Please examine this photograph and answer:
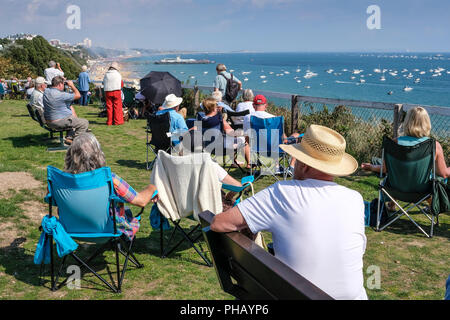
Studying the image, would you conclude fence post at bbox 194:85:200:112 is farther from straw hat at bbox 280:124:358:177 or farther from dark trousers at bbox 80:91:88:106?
straw hat at bbox 280:124:358:177

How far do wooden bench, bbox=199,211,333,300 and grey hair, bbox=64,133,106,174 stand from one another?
5.38 ft

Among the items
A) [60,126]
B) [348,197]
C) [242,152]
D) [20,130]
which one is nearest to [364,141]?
[242,152]

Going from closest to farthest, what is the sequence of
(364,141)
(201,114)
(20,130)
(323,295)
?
(323,295), (201,114), (364,141), (20,130)

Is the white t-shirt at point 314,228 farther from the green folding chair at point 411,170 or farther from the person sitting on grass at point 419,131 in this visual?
the person sitting on grass at point 419,131

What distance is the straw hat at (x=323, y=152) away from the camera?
230 centimetres

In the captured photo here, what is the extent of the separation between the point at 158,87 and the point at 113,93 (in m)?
1.36

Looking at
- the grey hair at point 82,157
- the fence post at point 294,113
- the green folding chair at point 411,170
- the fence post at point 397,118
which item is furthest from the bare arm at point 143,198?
the fence post at point 294,113

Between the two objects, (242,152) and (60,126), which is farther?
(60,126)

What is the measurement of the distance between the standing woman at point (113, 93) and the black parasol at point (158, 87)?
0.79 metres

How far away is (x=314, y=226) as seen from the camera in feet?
7.09

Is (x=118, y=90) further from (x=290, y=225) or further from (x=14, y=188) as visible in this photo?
(x=290, y=225)

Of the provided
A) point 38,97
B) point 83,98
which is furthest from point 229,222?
point 83,98
